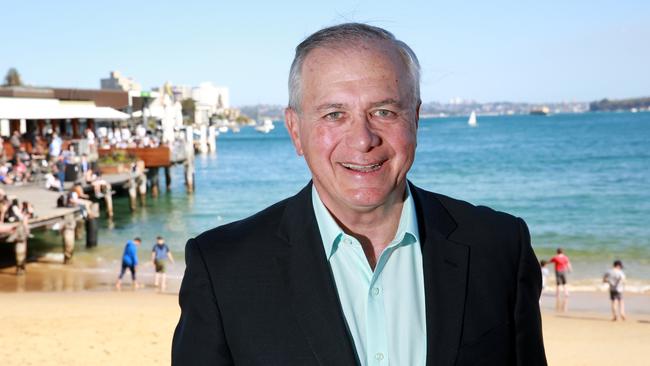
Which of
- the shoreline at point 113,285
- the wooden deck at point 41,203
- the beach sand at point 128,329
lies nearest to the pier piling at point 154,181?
the wooden deck at point 41,203

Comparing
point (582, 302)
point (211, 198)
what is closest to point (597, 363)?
point (582, 302)

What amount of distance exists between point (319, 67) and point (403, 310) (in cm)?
66

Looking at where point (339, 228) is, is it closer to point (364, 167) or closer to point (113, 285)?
point (364, 167)

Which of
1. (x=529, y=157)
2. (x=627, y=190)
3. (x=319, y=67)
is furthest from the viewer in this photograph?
(x=529, y=157)

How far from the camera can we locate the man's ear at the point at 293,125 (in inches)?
90.6

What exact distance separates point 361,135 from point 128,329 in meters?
13.4

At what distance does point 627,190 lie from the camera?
5144 centimetres

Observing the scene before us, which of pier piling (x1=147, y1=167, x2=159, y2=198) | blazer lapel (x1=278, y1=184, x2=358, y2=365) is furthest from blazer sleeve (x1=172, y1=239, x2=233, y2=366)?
pier piling (x1=147, y1=167, x2=159, y2=198)

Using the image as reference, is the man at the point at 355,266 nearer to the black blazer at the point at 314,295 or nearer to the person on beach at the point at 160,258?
the black blazer at the point at 314,295

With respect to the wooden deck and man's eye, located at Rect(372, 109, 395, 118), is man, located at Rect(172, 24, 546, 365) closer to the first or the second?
man's eye, located at Rect(372, 109, 395, 118)

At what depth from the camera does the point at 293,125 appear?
234cm

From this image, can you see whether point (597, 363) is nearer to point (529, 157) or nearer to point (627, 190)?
point (627, 190)

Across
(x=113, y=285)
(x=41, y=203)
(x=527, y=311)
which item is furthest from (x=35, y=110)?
(x=527, y=311)

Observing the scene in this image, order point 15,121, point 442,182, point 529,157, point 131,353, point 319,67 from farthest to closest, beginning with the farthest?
point 529,157
point 442,182
point 15,121
point 131,353
point 319,67
